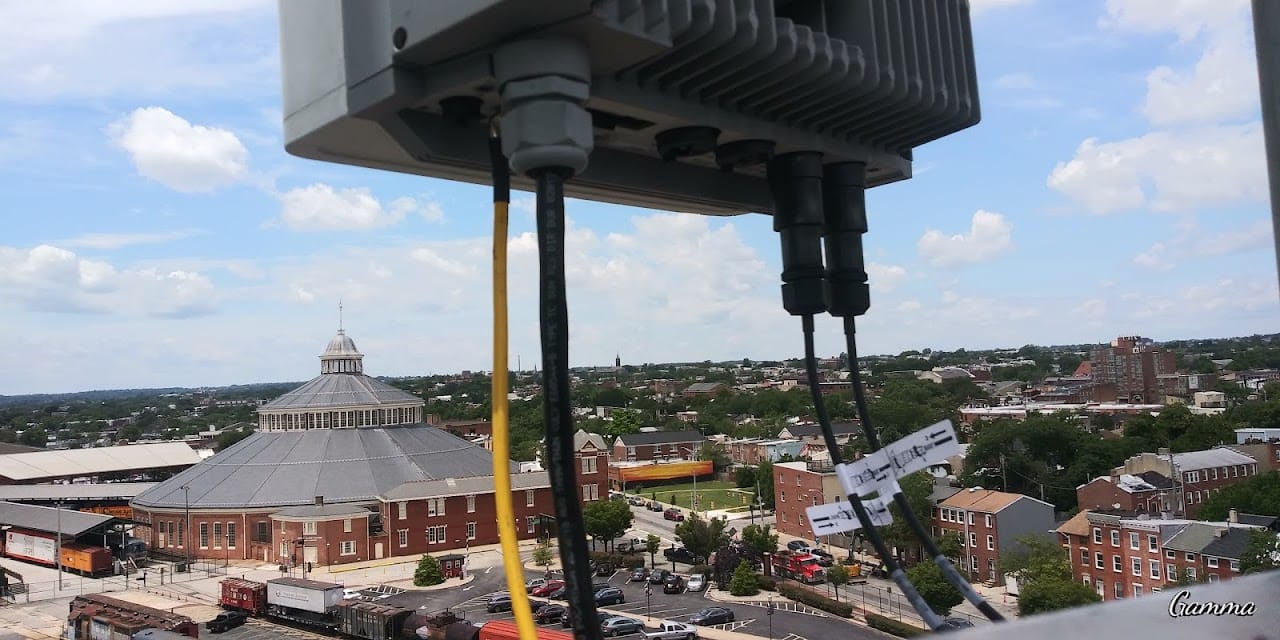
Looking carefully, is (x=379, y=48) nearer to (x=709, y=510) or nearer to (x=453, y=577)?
(x=453, y=577)

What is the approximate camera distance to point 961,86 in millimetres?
Result: 4957

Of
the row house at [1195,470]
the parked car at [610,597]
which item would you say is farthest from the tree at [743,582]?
the row house at [1195,470]

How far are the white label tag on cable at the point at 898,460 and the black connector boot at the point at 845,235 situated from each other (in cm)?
124

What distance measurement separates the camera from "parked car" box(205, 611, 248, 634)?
1193 inches

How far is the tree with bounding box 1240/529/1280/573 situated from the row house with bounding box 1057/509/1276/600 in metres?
0.62

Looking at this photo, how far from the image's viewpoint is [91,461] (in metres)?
74.2

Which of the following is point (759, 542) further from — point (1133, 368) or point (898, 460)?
point (1133, 368)

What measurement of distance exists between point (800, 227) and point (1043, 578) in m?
26.1

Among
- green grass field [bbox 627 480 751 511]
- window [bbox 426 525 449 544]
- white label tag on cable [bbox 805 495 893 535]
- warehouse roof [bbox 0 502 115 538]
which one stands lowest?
green grass field [bbox 627 480 751 511]

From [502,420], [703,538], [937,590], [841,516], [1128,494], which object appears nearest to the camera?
[502,420]

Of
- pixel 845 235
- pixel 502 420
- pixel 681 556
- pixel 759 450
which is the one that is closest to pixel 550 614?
pixel 681 556

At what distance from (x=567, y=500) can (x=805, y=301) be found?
1.84 metres

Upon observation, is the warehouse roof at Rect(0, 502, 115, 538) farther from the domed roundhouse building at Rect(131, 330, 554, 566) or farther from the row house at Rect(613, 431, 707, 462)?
the row house at Rect(613, 431, 707, 462)

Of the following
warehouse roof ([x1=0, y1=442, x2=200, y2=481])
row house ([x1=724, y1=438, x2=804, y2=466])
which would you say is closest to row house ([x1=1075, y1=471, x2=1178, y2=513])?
row house ([x1=724, y1=438, x2=804, y2=466])
